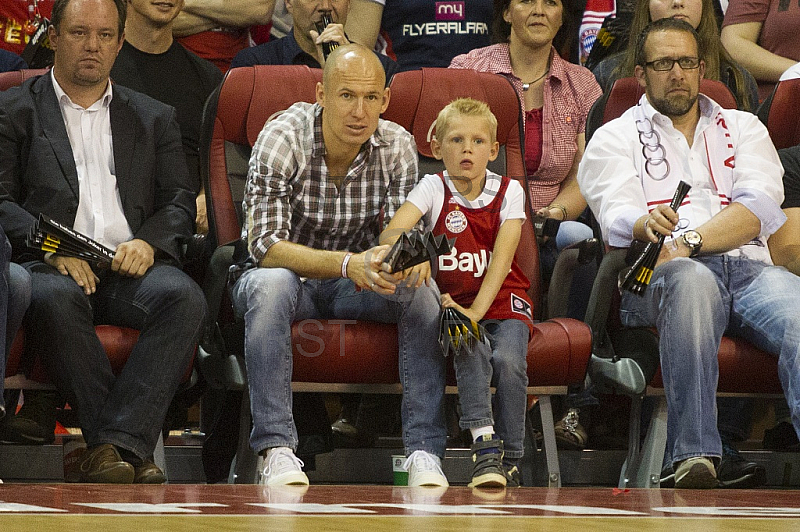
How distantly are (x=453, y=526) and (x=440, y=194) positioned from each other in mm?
1743

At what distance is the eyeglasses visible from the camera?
347 centimetres

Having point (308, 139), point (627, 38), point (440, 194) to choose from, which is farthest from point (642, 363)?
point (627, 38)

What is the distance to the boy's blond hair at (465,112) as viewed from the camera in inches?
127

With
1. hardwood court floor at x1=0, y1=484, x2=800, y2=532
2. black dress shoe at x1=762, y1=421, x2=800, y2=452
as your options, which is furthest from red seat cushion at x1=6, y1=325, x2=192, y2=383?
black dress shoe at x1=762, y1=421, x2=800, y2=452

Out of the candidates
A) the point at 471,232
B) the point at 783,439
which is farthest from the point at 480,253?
the point at 783,439

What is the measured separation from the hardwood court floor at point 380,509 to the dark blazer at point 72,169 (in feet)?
3.04

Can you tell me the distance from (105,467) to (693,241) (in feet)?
5.24

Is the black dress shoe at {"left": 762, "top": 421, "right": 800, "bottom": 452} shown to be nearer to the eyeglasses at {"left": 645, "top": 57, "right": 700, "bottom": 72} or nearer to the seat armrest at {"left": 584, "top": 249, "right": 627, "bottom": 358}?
the seat armrest at {"left": 584, "top": 249, "right": 627, "bottom": 358}

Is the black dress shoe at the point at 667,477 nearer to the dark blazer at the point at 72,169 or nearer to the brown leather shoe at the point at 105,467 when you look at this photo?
the brown leather shoe at the point at 105,467

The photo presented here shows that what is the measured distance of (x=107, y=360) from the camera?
293cm

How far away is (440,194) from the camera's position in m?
3.21

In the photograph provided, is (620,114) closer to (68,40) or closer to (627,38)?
(627,38)

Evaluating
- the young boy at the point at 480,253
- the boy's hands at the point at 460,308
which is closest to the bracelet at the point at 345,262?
the young boy at the point at 480,253

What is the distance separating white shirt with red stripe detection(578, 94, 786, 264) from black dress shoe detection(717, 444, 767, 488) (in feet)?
1.84
